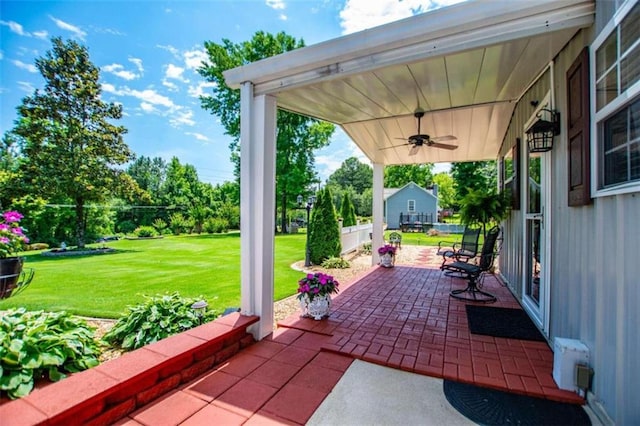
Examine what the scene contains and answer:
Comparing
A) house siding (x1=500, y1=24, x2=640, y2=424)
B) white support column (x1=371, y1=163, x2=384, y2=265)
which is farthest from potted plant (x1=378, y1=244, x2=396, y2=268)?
house siding (x1=500, y1=24, x2=640, y2=424)

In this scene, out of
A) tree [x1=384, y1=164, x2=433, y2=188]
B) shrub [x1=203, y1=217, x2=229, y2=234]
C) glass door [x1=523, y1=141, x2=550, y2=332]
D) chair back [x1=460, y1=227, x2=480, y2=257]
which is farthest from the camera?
tree [x1=384, y1=164, x2=433, y2=188]

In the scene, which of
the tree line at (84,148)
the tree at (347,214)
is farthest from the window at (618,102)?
the tree at (347,214)

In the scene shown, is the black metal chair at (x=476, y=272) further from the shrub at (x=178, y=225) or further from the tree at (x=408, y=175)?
the tree at (x=408, y=175)

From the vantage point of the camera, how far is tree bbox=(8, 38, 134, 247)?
39.6ft

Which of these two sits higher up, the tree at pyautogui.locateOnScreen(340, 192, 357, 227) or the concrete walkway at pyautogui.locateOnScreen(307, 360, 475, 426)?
the tree at pyautogui.locateOnScreen(340, 192, 357, 227)

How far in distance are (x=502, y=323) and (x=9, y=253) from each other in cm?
479

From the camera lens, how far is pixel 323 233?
8.40 metres

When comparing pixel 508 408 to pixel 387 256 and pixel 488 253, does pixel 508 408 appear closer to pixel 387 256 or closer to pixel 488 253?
pixel 488 253

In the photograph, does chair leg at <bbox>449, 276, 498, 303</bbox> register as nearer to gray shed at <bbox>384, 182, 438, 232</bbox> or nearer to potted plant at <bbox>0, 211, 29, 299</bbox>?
potted plant at <bbox>0, 211, 29, 299</bbox>

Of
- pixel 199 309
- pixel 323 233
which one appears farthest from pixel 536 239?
pixel 323 233

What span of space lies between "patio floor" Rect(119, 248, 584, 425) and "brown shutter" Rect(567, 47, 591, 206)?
1.41 metres

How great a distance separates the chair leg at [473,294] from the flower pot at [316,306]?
2268 mm

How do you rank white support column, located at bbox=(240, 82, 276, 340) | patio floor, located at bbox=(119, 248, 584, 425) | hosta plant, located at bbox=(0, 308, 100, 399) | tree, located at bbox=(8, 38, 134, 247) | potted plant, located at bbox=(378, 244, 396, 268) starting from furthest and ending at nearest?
tree, located at bbox=(8, 38, 134, 247) < potted plant, located at bbox=(378, 244, 396, 268) < white support column, located at bbox=(240, 82, 276, 340) < patio floor, located at bbox=(119, 248, 584, 425) < hosta plant, located at bbox=(0, 308, 100, 399)

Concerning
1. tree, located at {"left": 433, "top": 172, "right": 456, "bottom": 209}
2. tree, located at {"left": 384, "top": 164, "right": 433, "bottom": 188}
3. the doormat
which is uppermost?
tree, located at {"left": 384, "top": 164, "right": 433, "bottom": 188}
